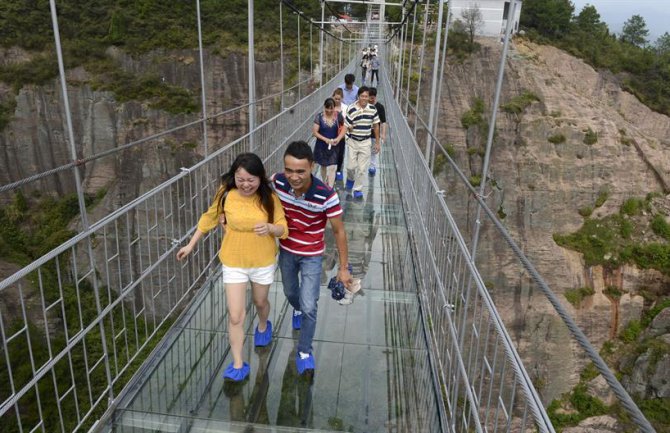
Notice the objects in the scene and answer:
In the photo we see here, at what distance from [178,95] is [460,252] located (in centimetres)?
2858

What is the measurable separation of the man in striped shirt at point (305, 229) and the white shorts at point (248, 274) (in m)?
0.15

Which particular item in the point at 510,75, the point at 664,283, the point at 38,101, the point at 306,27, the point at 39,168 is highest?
the point at 306,27

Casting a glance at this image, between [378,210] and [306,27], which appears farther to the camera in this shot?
[306,27]

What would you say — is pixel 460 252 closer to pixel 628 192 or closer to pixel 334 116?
pixel 334 116

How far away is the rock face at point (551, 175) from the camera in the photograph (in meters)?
23.9

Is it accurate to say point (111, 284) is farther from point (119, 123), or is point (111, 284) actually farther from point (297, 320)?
point (119, 123)

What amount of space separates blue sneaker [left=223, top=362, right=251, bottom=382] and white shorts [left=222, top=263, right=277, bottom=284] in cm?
46

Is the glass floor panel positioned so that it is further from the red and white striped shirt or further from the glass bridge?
the red and white striped shirt

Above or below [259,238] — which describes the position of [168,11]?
above

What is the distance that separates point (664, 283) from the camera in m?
24.6

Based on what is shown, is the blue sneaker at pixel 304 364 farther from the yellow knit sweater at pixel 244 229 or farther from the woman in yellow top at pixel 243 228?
the yellow knit sweater at pixel 244 229

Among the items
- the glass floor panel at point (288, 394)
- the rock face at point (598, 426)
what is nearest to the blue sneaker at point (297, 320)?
the glass floor panel at point (288, 394)

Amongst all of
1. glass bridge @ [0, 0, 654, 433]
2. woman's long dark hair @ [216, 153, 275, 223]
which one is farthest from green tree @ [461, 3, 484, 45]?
woman's long dark hair @ [216, 153, 275, 223]

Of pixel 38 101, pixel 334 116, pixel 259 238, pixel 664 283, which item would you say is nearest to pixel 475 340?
pixel 259 238
